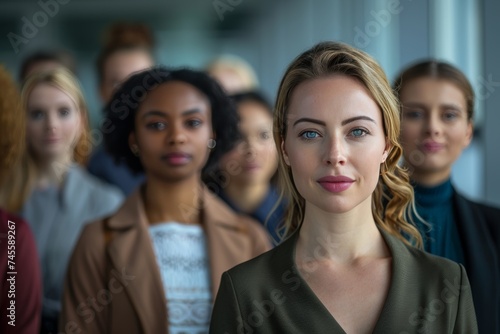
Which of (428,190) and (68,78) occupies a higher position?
(68,78)

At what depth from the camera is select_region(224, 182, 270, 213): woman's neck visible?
4.10 meters

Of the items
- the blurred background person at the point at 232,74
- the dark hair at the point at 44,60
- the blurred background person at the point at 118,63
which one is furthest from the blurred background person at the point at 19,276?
the blurred background person at the point at 232,74

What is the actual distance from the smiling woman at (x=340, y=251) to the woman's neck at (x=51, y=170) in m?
1.76

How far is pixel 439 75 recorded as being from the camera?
2.65 meters

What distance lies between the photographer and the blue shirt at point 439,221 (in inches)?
99.6

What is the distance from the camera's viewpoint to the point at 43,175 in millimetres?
3768

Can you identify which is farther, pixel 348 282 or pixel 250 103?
pixel 250 103

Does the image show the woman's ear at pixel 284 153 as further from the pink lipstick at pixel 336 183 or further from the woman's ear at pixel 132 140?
the woman's ear at pixel 132 140

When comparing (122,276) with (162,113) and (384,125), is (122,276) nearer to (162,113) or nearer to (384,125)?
(162,113)

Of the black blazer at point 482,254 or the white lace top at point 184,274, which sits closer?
the black blazer at point 482,254

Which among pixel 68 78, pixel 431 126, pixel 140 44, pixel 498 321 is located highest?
pixel 140 44

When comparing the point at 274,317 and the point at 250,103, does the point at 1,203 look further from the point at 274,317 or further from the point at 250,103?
the point at 274,317

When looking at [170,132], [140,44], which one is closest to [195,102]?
[170,132]

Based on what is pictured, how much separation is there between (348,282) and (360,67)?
55 centimetres
